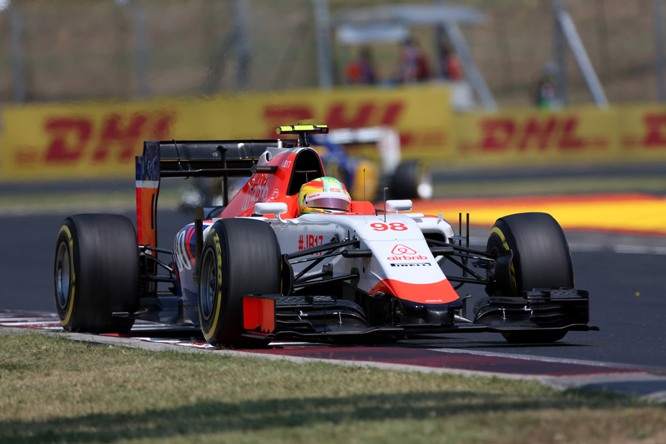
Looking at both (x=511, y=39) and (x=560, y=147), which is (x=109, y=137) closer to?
(x=560, y=147)

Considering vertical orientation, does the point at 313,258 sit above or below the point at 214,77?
below

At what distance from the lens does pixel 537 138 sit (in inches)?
1547

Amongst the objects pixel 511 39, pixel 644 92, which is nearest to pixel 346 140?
pixel 644 92

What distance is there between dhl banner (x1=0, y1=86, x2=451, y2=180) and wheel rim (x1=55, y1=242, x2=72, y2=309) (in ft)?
71.8

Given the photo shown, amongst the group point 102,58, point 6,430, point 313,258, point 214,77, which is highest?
point 102,58

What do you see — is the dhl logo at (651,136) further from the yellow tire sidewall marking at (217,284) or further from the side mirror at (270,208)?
the yellow tire sidewall marking at (217,284)

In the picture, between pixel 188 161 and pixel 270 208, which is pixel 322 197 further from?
pixel 188 161

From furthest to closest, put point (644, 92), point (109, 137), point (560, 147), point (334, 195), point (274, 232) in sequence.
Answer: point (644, 92) → point (560, 147) → point (109, 137) → point (334, 195) → point (274, 232)

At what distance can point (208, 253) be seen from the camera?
1042cm

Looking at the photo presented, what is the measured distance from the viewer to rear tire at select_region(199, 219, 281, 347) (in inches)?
388

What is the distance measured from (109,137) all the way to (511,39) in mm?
29902

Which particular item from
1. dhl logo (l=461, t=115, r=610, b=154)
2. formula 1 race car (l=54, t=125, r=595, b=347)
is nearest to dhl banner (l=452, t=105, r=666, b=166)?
dhl logo (l=461, t=115, r=610, b=154)

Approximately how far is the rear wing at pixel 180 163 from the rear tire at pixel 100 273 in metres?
0.96

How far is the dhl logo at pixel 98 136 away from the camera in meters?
35.0
